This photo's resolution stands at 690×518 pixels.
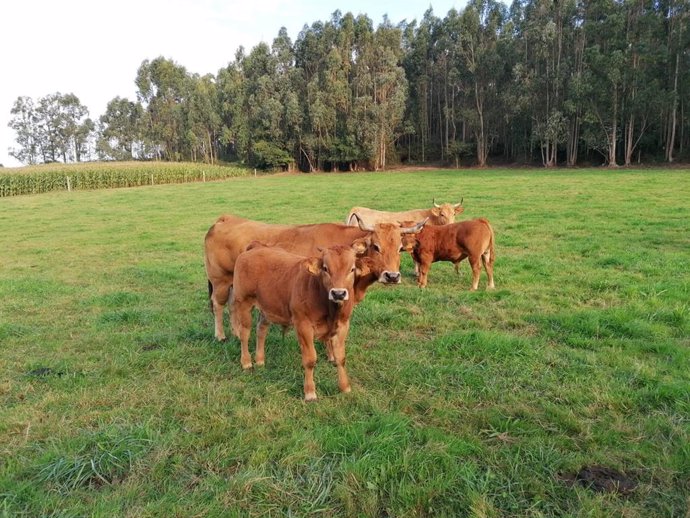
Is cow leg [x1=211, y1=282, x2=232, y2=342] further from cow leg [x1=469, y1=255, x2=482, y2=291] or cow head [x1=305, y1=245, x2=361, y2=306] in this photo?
cow leg [x1=469, y1=255, x2=482, y2=291]

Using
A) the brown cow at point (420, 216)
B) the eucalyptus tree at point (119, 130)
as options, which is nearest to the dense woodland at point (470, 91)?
the eucalyptus tree at point (119, 130)

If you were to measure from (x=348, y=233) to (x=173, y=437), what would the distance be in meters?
3.49

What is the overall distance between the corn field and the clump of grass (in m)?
42.0

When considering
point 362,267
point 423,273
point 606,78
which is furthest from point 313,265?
point 606,78

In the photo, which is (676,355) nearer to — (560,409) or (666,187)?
(560,409)

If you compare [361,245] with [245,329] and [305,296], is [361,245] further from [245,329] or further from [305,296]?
[245,329]

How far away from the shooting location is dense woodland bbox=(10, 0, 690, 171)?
4025cm

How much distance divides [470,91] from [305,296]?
54.3 meters

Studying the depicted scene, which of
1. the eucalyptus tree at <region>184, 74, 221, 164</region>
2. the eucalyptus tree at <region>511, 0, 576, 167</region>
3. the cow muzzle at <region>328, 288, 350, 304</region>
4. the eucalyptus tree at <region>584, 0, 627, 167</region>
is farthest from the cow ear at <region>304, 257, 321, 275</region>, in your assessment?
the eucalyptus tree at <region>184, 74, 221, 164</region>

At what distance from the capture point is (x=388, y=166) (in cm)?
5584

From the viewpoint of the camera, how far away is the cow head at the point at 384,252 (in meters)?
4.91

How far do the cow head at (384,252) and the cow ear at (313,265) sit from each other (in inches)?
29.0

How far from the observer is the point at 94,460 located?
134 inches

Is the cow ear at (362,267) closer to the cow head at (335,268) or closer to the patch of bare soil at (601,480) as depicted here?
the cow head at (335,268)
